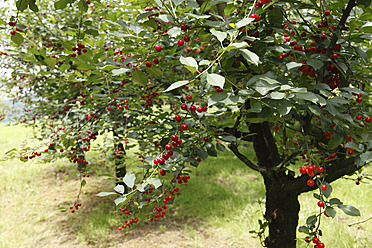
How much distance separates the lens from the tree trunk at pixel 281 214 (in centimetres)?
224

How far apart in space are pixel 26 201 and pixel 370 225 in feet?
20.3

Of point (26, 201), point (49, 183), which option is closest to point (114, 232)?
point (26, 201)

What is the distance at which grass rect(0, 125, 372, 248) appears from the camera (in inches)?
149

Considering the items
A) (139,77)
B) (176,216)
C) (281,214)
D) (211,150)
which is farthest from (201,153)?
(176,216)

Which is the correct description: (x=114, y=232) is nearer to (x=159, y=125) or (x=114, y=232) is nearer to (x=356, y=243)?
(x=159, y=125)

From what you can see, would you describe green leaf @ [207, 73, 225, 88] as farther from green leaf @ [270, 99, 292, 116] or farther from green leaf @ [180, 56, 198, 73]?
green leaf @ [270, 99, 292, 116]

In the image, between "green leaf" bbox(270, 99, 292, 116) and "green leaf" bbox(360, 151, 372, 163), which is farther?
"green leaf" bbox(360, 151, 372, 163)

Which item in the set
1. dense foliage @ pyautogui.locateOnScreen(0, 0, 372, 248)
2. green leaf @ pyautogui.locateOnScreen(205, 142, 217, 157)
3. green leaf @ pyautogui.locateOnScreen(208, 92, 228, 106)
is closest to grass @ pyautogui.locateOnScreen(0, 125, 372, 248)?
dense foliage @ pyautogui.locateOnScreen(0, 0, 372, 248)

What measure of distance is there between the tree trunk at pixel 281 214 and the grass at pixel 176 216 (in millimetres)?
513

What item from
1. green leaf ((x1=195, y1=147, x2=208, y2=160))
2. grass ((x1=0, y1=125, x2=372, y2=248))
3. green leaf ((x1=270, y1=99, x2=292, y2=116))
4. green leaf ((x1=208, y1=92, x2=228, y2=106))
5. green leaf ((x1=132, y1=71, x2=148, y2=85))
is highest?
green leaf ((x1=208, y1=92, x2=228, y2=106))

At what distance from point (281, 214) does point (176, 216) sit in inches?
104

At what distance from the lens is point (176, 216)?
459 centimetres

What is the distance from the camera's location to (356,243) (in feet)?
10.9

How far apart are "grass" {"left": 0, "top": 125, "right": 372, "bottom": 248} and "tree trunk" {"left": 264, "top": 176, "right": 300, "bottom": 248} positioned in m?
0.51
